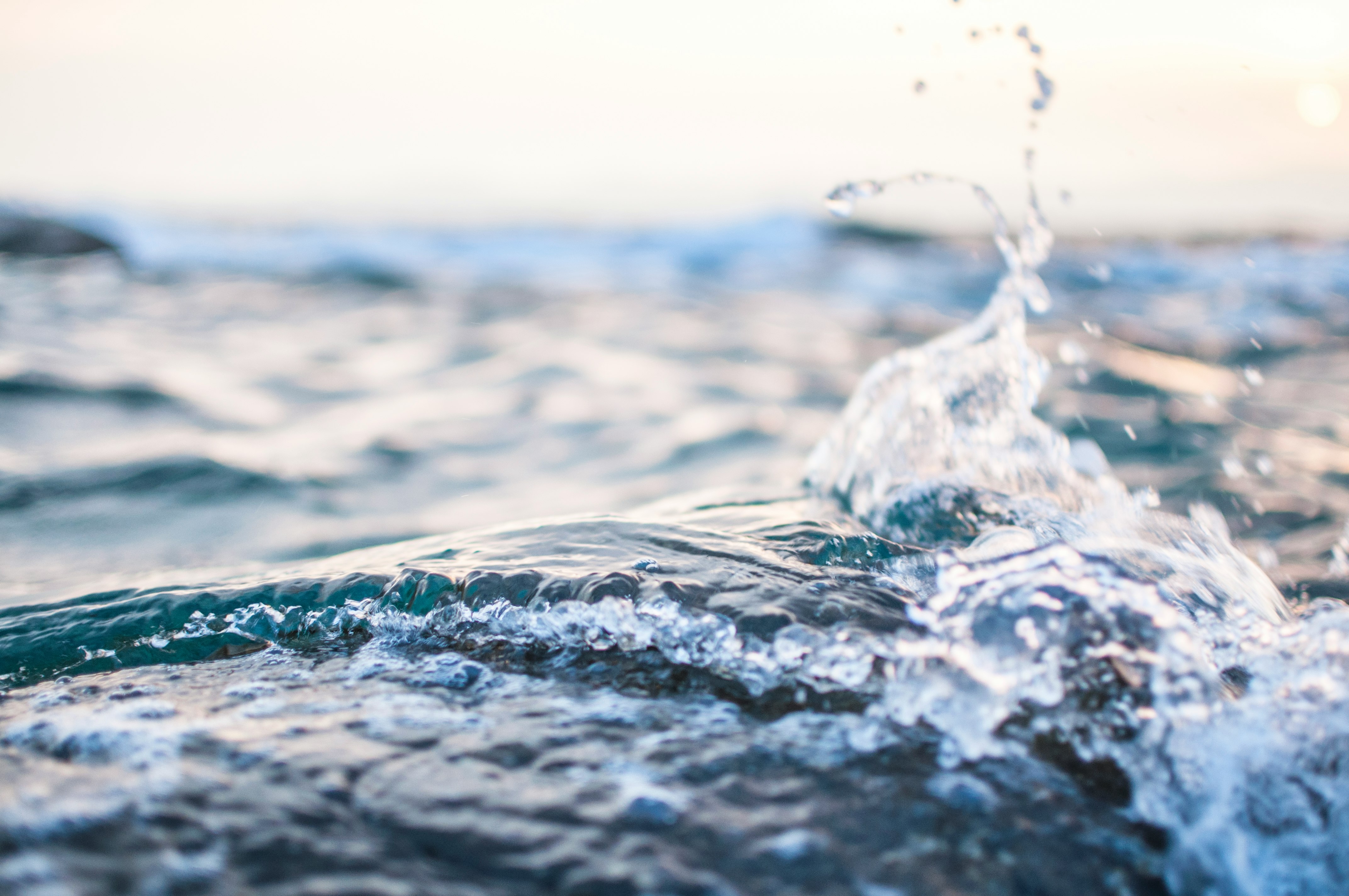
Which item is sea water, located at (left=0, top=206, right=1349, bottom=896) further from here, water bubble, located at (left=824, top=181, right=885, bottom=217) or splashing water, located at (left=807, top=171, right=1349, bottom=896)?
water bubble, located at (left=824, top=181, right=885, bottom=217)

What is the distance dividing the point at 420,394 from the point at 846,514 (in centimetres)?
320

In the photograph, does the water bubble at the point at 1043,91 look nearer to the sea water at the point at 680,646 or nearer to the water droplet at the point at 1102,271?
the sea water at the point at 680,646

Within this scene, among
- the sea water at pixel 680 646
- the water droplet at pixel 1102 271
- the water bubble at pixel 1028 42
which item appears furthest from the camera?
the water droplet at pixel 1102 271

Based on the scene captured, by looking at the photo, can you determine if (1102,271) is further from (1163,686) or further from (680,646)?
(680,646)

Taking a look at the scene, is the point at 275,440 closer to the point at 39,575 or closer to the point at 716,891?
the point at 39,575

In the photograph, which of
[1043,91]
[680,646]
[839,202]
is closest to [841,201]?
[839,202]

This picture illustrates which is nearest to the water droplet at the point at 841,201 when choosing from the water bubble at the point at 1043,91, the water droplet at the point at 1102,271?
the water bubble at the point at 1043,91

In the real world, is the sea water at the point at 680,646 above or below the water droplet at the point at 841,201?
below

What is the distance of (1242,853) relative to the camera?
1042mm

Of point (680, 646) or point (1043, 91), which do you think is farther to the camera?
point (1043, 91)

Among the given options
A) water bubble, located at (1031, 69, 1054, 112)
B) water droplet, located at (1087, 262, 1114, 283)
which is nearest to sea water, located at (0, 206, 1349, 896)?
water bubble, located at (1031, 69, 1054, 112)


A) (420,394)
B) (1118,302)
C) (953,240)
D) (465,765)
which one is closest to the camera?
(465,765)

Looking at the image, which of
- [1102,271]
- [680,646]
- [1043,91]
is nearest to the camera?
[680,646]

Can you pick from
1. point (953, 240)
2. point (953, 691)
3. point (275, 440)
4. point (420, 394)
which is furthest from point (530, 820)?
point (953, 240)
